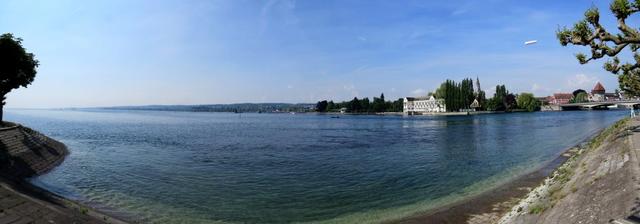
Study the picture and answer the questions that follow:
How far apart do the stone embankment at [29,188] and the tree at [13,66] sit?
565 cm

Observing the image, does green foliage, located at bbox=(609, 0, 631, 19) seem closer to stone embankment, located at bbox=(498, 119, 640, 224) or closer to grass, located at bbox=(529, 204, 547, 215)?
stone embankment, located at bbox=(498, 119, 640, 224)

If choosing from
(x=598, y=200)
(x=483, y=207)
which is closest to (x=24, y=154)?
(x=483, y=207)

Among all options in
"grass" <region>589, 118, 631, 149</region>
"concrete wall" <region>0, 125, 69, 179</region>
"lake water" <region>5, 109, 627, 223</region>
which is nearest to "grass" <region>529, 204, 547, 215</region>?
"lake water" <region>5, 109, 627, 223</region>

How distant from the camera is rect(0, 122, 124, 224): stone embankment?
14.6 meters

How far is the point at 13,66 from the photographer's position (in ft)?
122

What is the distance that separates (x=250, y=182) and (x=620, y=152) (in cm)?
2204

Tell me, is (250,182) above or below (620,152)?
below

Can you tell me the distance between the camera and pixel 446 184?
84.1 ft

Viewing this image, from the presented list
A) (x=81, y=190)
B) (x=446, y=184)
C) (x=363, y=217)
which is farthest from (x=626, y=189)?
(x=81, y=190)

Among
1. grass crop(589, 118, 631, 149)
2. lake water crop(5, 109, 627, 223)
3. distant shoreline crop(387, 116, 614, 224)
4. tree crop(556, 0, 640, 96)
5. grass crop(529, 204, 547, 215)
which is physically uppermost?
tree crop(556, 0, 640, 96)

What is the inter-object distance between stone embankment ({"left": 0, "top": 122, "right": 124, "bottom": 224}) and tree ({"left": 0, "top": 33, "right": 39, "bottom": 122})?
18.5 ft

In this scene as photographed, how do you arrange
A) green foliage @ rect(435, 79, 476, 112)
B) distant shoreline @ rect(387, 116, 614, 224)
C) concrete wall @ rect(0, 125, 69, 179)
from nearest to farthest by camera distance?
distant shoreline @ rect(387, 116, 614, 224) < concrete wall @ rect(0, 125, 69, 179) < green foliage @ rect(435, 79, 476, 112)

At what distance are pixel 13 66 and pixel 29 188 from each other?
23.6 m

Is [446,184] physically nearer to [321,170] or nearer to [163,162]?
[321,170]
